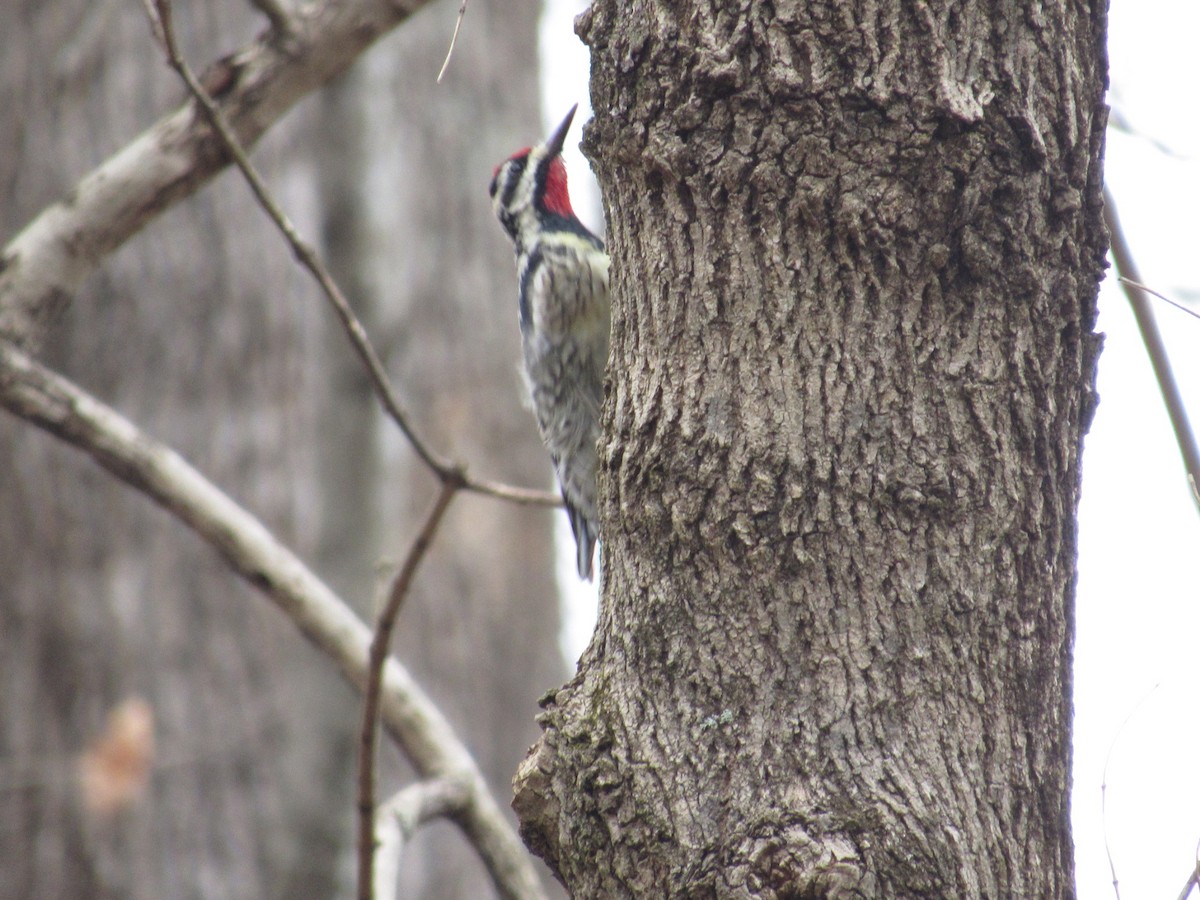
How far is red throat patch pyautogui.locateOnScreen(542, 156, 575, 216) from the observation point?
11.9 ft

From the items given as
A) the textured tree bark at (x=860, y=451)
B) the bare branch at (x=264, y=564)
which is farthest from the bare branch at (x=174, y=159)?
the textured tree bark at (x=860, y=451)

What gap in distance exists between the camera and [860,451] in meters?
1.33

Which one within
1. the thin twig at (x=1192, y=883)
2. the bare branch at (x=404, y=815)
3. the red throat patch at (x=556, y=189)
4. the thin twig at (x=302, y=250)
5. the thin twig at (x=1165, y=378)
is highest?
the red throat patch at (x=556, y=189)

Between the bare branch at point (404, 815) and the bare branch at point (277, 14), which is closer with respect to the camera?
the bare branch at point (404, 815)

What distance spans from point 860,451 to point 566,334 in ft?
6.74

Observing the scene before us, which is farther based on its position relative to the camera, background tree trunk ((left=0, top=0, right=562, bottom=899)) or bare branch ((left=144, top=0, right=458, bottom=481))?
background tree trunk ((left=0, top=0, right=562, bottom=899))

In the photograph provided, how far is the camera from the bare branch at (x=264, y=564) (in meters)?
2.51

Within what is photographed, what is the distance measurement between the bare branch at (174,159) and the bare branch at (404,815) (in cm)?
116

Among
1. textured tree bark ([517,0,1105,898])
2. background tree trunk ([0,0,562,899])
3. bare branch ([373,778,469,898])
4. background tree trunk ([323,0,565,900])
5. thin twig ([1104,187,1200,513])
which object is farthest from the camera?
background tree trunk ([323,0,565,900])

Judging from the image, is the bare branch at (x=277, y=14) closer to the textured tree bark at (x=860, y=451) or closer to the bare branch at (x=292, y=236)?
the bare branch at (x=292, y=236)

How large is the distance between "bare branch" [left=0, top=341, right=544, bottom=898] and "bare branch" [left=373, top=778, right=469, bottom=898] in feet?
0.12

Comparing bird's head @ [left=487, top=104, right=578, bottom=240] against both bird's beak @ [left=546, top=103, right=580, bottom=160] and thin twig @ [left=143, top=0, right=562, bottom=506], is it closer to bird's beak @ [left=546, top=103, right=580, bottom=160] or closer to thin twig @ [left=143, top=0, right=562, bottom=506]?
bird's beak @ [left=546, top=103, right=580, bottom=160]

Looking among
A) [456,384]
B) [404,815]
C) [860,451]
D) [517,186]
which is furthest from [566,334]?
[860,451]

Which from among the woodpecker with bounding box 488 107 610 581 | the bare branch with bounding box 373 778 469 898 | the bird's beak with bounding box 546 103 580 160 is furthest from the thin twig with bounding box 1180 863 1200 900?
the bird's beak with bounding box 546 103 580 160
